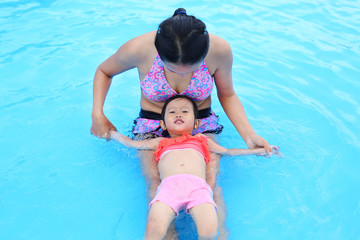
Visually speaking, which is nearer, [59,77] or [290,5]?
[59,77]

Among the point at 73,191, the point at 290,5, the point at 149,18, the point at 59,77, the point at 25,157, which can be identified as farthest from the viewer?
the point at 290,5

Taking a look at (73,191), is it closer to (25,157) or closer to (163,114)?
(25,157)

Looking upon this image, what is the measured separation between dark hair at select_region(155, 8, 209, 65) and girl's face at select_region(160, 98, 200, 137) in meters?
0.81

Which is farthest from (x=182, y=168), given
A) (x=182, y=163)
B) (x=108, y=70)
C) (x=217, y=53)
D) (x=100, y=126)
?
(x=108, y=70)

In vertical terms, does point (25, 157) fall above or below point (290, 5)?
below

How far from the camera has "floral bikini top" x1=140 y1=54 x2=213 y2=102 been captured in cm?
297

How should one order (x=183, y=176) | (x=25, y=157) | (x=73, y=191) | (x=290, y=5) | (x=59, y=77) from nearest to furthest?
(x=183, y=176) < (x=73, y=191) < (x=25, y=157) < (x=59, y=77) < (x=290, y=5)

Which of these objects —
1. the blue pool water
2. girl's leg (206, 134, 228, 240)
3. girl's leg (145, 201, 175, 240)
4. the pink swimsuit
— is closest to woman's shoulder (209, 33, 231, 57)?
girl's leg (206, 134, 228, 240)

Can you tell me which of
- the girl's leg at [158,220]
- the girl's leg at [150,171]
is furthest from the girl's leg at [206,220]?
the girl's leg at [150,171]

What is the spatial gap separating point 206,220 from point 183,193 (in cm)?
28

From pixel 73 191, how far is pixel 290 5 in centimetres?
657

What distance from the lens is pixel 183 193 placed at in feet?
8.40

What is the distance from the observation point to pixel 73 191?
3215mm

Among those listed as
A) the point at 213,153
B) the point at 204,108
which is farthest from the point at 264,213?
Answer: the point at 204,108
